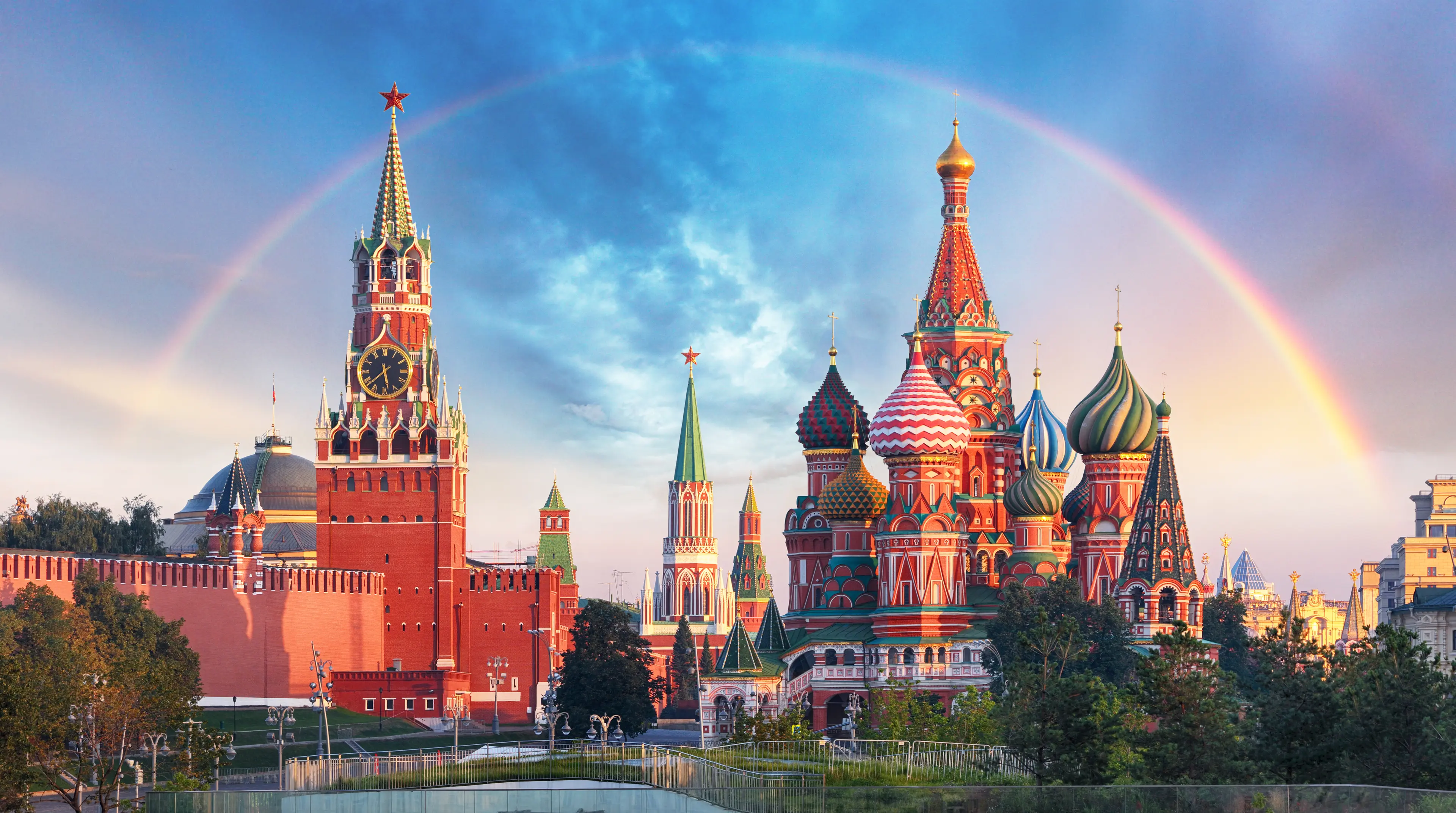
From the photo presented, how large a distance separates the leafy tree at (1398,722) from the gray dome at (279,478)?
94674 mm

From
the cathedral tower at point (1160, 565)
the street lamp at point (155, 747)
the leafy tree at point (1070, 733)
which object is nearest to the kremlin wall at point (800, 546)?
the cathedral tower at point (1160, 565)

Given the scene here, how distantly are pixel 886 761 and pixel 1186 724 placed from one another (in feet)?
22.6

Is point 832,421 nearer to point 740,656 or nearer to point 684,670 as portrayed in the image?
point 740,656

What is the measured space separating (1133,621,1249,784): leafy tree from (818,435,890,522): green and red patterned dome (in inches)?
1849

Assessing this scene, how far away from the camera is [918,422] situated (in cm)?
9094

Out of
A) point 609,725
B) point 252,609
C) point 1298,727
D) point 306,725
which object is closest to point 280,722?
point 306,725

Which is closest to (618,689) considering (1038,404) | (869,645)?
(869,645)

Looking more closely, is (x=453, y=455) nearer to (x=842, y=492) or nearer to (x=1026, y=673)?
(x=842, y=492)

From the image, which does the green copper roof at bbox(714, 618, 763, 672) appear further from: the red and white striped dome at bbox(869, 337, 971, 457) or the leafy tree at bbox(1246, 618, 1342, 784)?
the leafy tree at bbox(1246, 618, 1342, 784)

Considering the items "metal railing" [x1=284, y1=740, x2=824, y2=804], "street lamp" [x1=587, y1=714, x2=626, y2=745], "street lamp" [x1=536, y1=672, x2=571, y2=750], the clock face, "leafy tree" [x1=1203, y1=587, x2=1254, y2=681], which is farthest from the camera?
the clock face

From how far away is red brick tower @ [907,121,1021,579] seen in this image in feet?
320

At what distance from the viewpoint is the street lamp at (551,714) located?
268ft

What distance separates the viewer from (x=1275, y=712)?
151 ft

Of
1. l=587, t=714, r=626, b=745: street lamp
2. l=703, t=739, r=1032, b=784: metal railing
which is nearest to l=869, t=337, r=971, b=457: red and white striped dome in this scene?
l=587, t=714, r=626, b=745: street lamp
